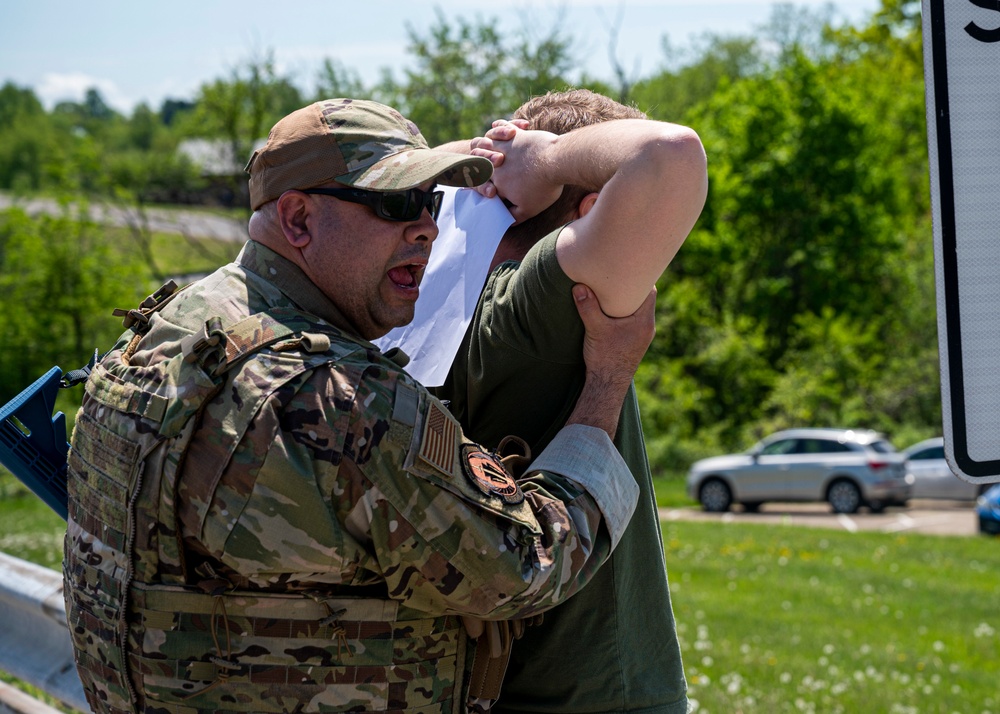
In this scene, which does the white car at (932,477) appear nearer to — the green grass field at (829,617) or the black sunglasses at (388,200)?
the green grass field at (829,617)

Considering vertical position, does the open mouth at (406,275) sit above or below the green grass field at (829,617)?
above

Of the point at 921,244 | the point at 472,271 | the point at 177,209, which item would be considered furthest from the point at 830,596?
the point at 921,244

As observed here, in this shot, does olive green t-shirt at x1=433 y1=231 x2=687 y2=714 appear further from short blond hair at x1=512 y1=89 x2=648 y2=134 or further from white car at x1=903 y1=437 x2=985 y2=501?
white car at x1=903 y1=437 x2=985 y2=501

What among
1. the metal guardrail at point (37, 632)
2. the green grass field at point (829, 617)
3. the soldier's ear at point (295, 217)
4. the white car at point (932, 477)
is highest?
the soldier's ear at point (295, 217)

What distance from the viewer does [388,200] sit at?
2.00 m

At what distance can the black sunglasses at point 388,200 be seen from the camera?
199cm

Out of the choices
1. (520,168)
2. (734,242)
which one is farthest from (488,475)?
(734,242)

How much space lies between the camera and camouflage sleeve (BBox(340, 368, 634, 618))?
1.79 metres

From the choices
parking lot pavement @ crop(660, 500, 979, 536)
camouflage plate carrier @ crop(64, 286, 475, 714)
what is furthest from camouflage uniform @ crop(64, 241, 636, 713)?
parking lot pavement @ crop(660, 500, 979, 536)

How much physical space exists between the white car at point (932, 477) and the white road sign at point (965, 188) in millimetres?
22476

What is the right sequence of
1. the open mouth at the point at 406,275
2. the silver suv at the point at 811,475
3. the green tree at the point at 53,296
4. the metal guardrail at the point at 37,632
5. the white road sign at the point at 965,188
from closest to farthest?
the white road sign at the point at 965,188 < the open mouth at the point at 406,275 < the metal guardrail at the point at 37,632 < the silver suv at the point at 811,475 < the green tree at the point at 53,296

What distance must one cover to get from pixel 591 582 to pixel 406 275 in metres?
0.77

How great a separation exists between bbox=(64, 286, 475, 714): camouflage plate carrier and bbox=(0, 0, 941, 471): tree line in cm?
2154

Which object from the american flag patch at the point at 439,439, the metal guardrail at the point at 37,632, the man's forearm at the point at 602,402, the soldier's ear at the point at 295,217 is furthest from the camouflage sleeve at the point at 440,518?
the metal guardrail at the point at 37,632
